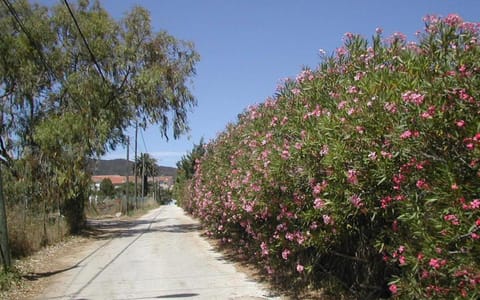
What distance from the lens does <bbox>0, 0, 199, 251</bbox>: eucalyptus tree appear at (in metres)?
21.8

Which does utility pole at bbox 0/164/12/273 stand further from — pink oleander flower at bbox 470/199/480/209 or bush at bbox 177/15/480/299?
pink oleander flower at bbox 470/199/480/209

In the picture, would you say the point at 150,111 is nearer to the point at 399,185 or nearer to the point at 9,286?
the point at 9,286

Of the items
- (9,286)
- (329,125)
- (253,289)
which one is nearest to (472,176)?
(329,125)

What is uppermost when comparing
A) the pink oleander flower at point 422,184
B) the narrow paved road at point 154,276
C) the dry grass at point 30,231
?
the pink oleander flower at point 422,184

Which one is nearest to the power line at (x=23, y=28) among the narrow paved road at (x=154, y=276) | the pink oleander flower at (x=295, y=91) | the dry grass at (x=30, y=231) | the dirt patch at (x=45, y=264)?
the dry grass at (x=30, y=231)

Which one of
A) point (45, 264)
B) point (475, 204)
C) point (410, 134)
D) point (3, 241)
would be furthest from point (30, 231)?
point (475, 204)

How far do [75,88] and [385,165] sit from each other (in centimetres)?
1988

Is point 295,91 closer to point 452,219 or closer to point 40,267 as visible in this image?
point 452,219

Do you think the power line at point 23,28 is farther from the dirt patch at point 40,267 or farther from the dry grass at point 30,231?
the dirt patch at point 40,267

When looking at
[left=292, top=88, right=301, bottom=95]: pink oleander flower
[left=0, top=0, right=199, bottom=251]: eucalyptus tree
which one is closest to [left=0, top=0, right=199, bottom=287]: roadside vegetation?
[left=0, top=0, right=199, bottom=251]: eucalyptus tree

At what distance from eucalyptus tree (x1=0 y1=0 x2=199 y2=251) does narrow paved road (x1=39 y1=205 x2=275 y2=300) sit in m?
4.78

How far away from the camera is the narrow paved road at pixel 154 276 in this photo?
10227mm

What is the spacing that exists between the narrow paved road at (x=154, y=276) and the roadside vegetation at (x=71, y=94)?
435cm

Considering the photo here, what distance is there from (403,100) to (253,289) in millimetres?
6628
